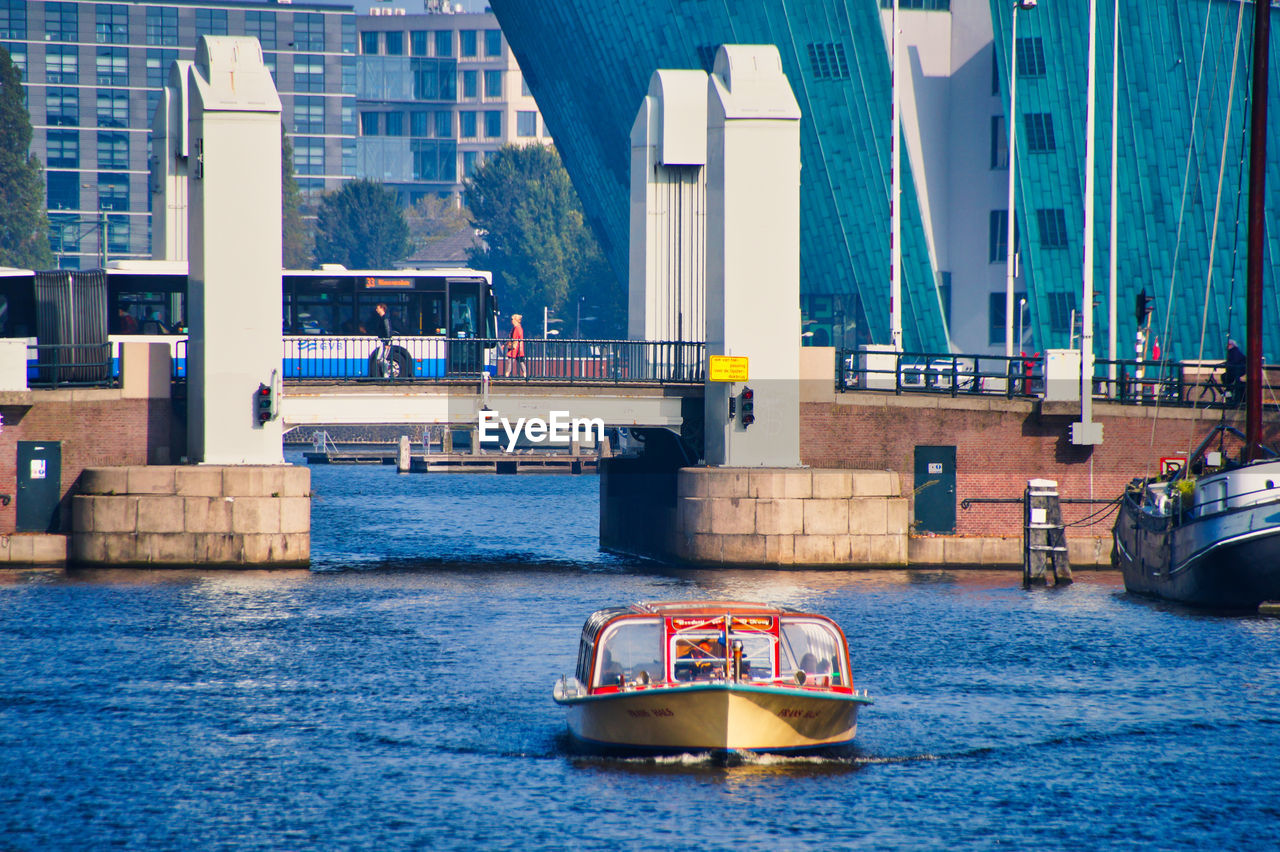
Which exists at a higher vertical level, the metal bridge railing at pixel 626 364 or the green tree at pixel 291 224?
the green tree at pixel 291 224

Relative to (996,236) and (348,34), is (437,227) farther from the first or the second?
(996,236)

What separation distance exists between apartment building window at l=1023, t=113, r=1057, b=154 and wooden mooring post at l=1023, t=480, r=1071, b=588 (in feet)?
124

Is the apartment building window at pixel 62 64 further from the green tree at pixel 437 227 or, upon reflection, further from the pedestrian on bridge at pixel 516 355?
the pedestrian on bridge at pixel 516 355

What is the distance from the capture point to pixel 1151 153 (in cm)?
7369

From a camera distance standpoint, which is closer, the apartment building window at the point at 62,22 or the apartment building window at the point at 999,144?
the apartment building window at the point at 999,144

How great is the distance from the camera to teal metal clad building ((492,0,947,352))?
7825cm

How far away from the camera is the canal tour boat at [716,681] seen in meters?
22.9

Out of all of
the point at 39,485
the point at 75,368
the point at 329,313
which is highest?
the point at 329,313

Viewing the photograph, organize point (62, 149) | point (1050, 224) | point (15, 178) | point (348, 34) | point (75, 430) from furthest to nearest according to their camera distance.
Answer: point (348, 34), point (62, 149), point (15, 178), point (1050, 224), point (75, 430)

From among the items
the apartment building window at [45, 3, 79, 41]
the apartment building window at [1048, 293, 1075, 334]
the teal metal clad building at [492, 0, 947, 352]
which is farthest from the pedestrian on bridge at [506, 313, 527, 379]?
the apartment building window at [45, 3, 79, 41]

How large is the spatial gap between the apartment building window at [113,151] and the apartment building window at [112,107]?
137 cm

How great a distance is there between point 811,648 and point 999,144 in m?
60.1

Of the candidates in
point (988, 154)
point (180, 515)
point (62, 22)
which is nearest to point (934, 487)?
point (180, 515)

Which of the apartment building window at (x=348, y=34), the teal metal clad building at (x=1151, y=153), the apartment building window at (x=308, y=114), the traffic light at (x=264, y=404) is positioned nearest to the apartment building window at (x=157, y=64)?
the apartment building window at (x=308, y=114)
